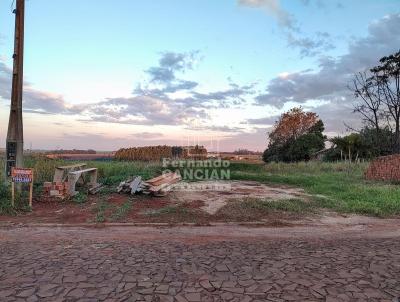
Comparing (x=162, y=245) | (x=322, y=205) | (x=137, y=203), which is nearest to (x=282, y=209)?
(x=322, y=205)

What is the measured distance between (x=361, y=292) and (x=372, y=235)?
369cm

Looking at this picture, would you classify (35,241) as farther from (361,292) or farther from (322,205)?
(322,205)

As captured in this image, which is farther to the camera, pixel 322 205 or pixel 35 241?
pixel 322 205

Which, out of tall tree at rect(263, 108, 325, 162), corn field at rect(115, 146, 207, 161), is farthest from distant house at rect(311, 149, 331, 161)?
corn field at rect(115, 146, 207, 161)

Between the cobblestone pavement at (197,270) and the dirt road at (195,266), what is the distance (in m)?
0.01

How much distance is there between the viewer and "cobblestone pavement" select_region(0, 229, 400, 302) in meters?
3.85

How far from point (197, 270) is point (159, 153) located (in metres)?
19.2

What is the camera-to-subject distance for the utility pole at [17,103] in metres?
9.83

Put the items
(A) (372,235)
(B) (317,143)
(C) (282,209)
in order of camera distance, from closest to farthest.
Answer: (A) (372,235)
(C) (282,209)
(B) (317,143)

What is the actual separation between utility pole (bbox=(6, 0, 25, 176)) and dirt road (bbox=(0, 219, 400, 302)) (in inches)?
128

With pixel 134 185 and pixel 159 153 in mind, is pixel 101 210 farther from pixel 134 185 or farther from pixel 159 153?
pixel 159 153

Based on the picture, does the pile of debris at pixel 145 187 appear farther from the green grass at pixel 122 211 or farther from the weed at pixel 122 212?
the weed at pixel 122 212

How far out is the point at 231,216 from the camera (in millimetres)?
8750

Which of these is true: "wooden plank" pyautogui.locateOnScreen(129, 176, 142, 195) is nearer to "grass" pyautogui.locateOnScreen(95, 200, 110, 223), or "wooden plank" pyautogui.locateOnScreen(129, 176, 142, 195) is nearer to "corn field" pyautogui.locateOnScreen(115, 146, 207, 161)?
"grass" pyautogui.locateOnScreen(95, 200, 110, 223)
